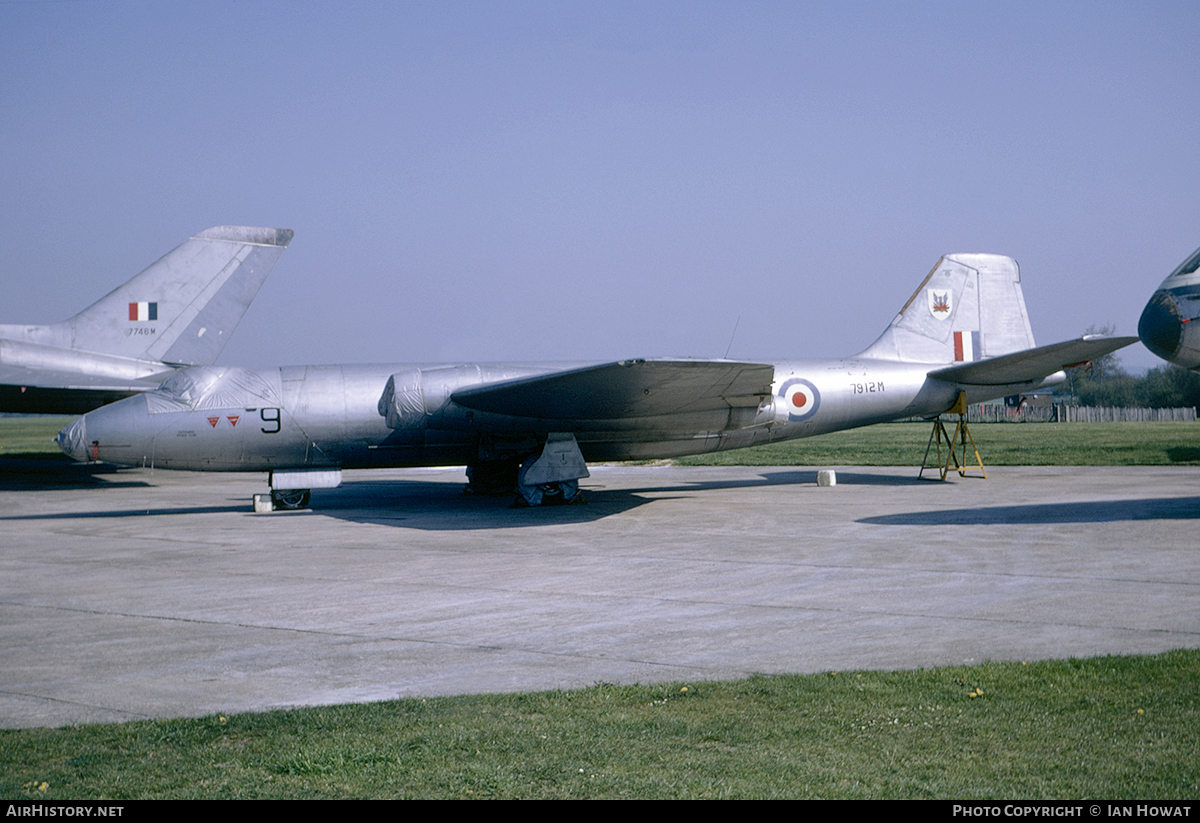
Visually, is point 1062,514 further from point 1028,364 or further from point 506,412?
point 506,412

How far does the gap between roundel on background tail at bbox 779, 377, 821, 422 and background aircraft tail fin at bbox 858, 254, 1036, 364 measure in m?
2.19

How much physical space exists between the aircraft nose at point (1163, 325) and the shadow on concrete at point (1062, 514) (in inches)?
114

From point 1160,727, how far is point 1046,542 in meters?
7.68

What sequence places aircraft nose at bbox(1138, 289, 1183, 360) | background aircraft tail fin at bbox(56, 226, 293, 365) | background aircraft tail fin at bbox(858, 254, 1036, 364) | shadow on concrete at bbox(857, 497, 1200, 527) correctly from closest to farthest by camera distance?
aircraft nose at bbox(1138, 289, 1183, 360) < shadow on concrete at bbox(857, 497, 1200, 527) < background aircraft tail fin at bbox(858, 254, 1036, 364) < background aircraft tail fin at bbox(56, 226, 293, 365)

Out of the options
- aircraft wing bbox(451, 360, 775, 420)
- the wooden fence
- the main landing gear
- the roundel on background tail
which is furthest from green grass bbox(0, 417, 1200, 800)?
the wooden fence

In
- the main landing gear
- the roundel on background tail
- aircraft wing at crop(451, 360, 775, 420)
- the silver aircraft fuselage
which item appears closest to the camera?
aircraft wing at crop(451, 360, 775, 420)

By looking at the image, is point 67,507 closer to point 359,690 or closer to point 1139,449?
point 359,690

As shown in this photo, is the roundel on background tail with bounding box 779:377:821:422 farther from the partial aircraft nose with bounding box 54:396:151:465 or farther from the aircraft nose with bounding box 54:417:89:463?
the aircraft nose with bounding box 54:417:89:463

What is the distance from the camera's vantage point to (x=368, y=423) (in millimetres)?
17938

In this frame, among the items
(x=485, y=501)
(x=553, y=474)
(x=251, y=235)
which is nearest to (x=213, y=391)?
(x=485, y=501)

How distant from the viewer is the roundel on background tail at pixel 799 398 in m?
19.3

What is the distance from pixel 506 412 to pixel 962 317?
10.8 m

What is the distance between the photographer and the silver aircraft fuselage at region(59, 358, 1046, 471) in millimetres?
17188

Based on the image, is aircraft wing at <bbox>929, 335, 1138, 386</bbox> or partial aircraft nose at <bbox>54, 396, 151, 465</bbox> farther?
aircraft wing at <bbox>929, 335, 1138, 386</bbox>
